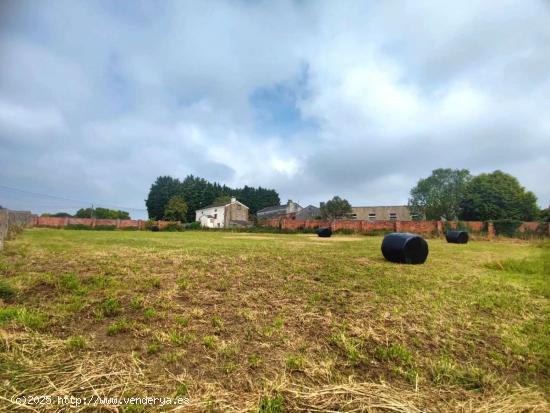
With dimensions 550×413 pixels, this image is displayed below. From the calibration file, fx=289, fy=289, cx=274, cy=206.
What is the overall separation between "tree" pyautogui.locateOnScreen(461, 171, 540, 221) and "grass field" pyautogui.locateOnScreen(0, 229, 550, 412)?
152 feet

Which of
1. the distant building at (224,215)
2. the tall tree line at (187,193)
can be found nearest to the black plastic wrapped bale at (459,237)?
the distant building at (224,215)

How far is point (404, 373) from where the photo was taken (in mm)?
2510

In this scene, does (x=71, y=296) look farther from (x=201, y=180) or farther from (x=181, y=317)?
(x=201, y=180)

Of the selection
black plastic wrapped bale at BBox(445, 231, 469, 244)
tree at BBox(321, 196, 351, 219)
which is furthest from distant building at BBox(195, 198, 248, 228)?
black plastic wrapped bale at BBox(445, 231, 469, 244)

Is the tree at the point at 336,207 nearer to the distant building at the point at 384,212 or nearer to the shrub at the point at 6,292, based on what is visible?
the distant building at the point at 384,212

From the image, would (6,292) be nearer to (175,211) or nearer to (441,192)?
(441,192)

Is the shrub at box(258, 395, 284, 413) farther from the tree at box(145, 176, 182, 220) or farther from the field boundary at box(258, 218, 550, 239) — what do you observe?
the tree at box(145, 176, 182, 220)

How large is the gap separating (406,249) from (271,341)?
20.2 ft

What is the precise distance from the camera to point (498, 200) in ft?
142

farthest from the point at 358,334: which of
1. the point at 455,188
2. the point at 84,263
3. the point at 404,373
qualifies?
the point at 455,188

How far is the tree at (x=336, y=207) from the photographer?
140ft

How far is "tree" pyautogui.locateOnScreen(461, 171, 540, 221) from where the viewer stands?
42.9m

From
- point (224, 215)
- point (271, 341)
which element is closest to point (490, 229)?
point (271, 341)

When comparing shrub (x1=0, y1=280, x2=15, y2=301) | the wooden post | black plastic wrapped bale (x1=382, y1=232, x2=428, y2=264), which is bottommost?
shrub (x1=0, y1=280, x2=15, y2=301)
